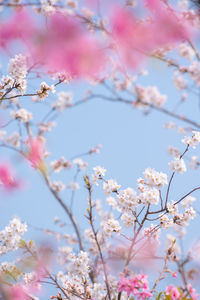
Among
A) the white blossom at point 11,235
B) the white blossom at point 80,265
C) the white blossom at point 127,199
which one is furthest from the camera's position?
the white blossom at point 11,235

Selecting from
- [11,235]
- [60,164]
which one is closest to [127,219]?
[11,235]

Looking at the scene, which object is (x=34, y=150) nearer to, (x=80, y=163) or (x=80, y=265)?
(x=80, y=163)

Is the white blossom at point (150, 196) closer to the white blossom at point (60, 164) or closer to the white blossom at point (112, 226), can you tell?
the white blossom at point (112, 226)

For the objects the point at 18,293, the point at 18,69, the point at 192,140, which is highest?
the point at 192,140

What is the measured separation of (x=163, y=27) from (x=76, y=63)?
32.4 inches

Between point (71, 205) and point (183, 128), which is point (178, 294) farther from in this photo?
point (183, 128)

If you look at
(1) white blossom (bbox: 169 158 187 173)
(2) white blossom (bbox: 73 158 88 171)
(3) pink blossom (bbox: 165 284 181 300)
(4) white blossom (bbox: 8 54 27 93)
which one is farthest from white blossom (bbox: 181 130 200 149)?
(2) white blossom (bbox: 73 158 88 171)

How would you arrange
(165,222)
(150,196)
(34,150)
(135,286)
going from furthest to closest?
1. (34,150)
2. (165,222)
3. (150,196)
4. (135,286)

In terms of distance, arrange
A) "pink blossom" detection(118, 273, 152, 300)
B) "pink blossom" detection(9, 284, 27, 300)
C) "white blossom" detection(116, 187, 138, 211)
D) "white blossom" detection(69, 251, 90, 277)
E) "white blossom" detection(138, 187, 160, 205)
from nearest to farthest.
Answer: "pink blossom" detection(118, 273, 152, 300), "pink blossom" detection(9, 284, 27, 300), "white blossom" detection(138, 187, 160, 205), "white blossom" detection(116, 187, 138, 211), "white blossom" detection(69, 251, 90, 277)

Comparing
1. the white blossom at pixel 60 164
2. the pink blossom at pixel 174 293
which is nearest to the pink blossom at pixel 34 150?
the white blossom at pixel 60 164

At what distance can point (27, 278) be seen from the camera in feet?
8.67

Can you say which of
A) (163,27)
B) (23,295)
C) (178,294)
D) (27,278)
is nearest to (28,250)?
(27,278)

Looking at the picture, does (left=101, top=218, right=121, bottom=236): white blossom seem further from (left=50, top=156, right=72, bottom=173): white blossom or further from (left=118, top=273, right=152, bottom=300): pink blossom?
(left=50, top=156, right=72, bottom=173): white blossom

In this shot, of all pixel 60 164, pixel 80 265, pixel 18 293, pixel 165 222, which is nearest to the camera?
pixel 18 293
